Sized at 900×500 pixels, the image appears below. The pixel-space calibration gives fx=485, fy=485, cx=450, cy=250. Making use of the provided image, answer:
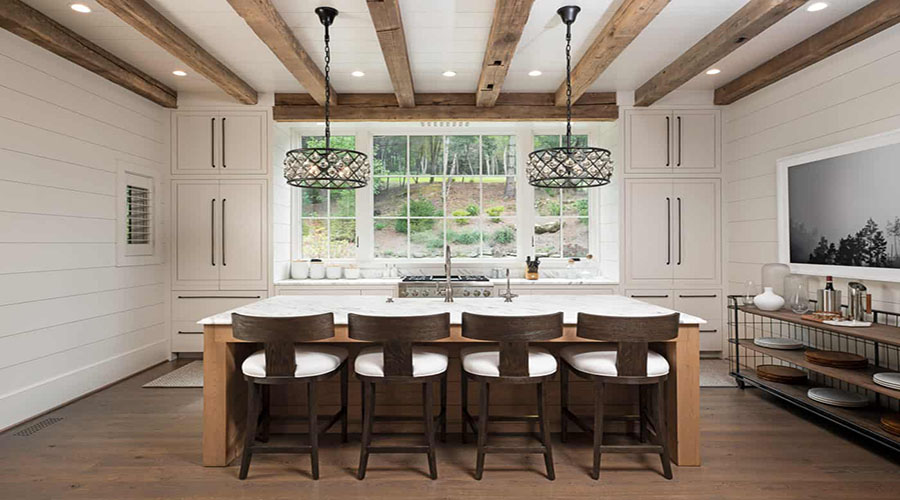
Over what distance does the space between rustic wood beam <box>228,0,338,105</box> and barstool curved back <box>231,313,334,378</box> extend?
5.69 feet

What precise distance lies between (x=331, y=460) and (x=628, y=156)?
388 cm

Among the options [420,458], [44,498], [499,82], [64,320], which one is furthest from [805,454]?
[64,320]

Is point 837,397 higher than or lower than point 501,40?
lower

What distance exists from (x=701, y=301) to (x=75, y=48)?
5.62 m

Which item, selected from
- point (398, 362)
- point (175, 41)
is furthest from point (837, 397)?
point (175, 41)

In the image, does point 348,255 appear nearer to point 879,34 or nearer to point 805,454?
point 805,454

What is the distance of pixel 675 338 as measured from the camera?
2.42 metres

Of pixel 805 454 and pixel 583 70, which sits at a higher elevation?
pixel 583 70

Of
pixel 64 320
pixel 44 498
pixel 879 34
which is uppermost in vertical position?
pixel 879 34

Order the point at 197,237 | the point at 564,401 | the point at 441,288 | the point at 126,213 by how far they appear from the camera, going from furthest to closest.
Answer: the point at 197,237 → the point at 441,288 → the point at 126,213 → the point at 564,401

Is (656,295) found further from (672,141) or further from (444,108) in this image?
(444,108)

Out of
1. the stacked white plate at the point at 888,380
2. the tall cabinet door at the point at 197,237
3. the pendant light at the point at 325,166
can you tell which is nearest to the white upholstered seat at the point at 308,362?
the pendant light at the point at 325,166

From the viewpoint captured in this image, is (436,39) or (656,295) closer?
(436,39)

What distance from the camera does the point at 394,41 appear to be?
3191 mm
